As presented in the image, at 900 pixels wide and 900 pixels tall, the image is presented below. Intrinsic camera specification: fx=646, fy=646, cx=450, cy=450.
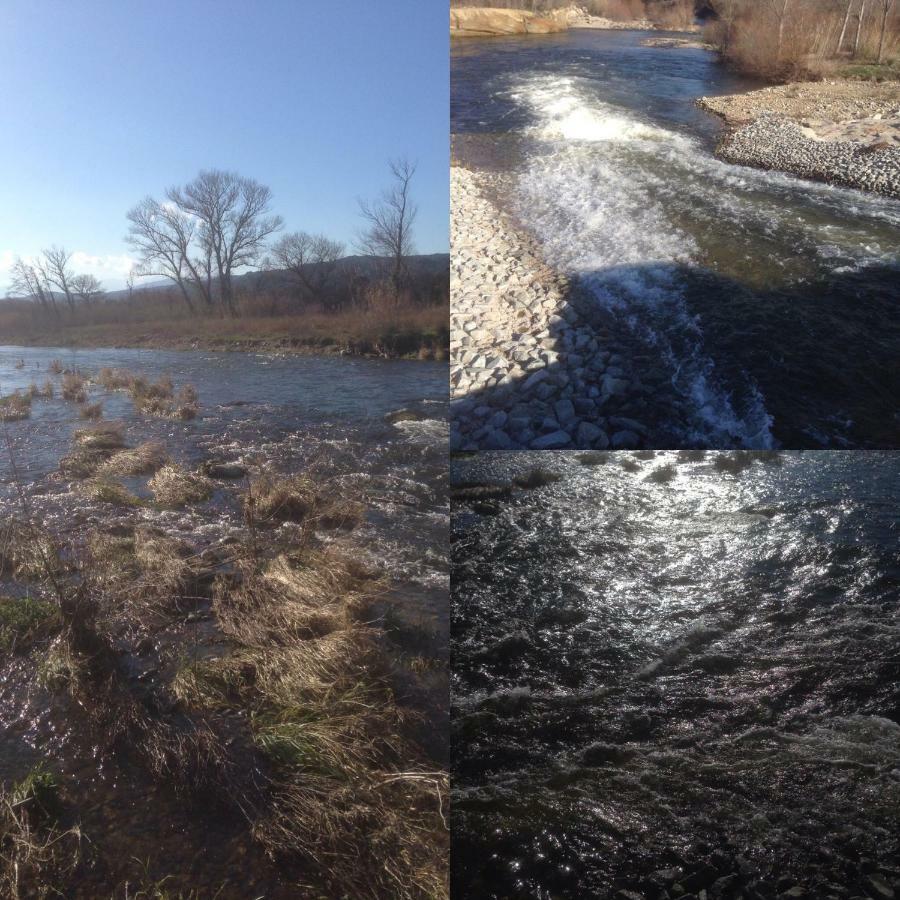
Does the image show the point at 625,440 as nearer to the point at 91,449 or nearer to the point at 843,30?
the point at 843,30

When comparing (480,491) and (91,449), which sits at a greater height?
(91,449)

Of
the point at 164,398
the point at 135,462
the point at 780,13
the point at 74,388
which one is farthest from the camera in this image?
the point at 164,398

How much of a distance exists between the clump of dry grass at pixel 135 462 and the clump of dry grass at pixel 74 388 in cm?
67

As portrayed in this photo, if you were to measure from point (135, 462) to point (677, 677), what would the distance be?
11.3 ft

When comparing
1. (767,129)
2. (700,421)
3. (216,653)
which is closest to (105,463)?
(216,653)

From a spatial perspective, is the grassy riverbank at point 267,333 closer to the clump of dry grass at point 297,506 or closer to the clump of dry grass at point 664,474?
the clump of dry grass at point 297,506

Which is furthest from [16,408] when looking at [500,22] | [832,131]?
[832,131]

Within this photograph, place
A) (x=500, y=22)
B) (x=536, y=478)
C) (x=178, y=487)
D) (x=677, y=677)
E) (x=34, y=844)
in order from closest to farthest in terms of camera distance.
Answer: (x=34, y=844) → (x=677, y=677) → (x=536, y=478) → (x=178, y=487) → (x=500, y=22)

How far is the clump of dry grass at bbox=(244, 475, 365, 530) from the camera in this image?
3.69 m

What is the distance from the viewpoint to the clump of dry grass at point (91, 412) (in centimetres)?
451

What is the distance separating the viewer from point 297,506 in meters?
3.77

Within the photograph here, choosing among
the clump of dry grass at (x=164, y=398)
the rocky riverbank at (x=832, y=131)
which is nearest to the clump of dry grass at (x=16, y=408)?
the clump of dry grass at (x=164, y=398)

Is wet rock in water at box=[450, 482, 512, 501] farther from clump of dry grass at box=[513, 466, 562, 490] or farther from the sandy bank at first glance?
the sandy bank

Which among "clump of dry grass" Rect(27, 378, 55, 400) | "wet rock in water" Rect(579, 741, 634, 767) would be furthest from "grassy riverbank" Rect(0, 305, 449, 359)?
"wet rock in water" Rect(579, 741, 634, 767)
